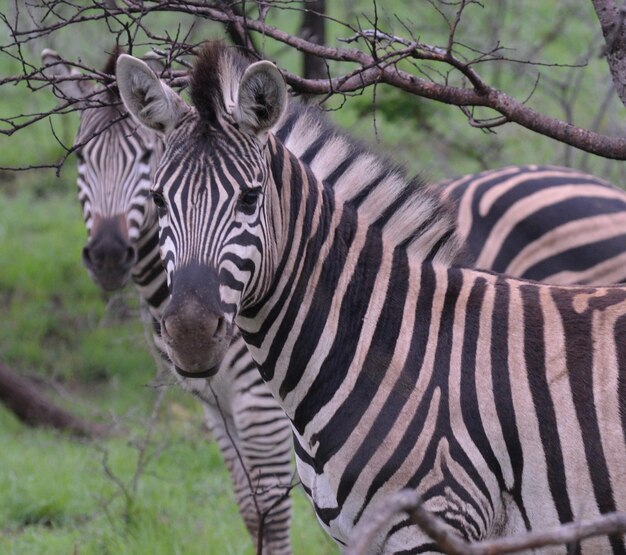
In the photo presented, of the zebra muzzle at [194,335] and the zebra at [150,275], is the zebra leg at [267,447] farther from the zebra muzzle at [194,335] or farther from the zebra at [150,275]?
the zebra muzzle at [194,335]

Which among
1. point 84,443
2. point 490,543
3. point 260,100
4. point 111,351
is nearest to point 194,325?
point 260,100

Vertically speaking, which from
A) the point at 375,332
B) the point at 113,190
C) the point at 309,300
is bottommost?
the point at 375,332

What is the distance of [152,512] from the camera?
6.55 metres

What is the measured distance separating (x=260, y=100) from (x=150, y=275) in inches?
123

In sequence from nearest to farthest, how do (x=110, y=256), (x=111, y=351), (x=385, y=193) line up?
1. (x=385, y=193)
2. (x=110, y=256)
3. (x=111, y=351)

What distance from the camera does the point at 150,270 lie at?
6.39 metres

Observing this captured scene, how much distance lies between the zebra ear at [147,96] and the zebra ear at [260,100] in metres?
0.27

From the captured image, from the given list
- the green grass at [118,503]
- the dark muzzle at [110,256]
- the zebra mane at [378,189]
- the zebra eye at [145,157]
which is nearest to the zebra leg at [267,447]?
the green grass at [118,503]

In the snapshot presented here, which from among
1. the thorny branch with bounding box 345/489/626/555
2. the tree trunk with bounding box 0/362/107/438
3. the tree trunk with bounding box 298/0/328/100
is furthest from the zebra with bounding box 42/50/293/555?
the thorny branch with bounding box 345/489/626/555

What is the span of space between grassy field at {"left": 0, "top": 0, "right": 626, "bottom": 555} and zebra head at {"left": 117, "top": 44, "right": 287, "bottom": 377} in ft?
3.22

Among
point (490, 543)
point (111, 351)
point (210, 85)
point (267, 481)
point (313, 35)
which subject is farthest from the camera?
point (111, 351)

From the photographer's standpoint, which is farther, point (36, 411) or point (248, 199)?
point (36, 411)

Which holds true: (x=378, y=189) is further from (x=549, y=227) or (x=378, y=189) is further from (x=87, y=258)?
(x=549, y=227)

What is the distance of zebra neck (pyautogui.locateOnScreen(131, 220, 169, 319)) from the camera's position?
6.37m
